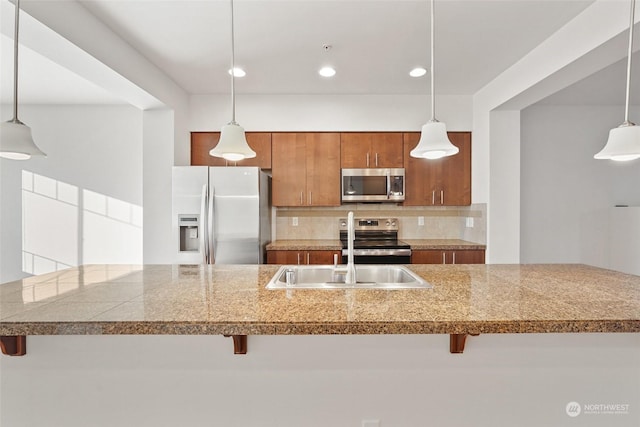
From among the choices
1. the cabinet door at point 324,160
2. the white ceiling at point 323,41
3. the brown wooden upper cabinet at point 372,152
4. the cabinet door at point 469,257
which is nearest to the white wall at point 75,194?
the white ceiling at point 323,41

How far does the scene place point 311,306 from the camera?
4.07 feet

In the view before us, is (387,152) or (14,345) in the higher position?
(387,152)

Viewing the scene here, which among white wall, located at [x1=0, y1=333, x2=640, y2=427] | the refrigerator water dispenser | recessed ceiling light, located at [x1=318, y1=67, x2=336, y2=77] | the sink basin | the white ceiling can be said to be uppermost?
the white ceiling

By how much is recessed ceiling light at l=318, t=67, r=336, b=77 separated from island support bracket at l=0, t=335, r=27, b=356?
283 cm

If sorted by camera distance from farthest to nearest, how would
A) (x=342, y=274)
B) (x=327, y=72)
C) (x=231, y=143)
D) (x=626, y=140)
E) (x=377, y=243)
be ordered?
1. (x=377, y=243)
2. (x=327, y=72)
3. (x=342, y=274)
4. (x=231, y=143)
5. (x=626, y=140)

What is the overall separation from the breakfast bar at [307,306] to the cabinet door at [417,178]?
6.69ft

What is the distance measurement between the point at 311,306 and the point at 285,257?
2.28 metres

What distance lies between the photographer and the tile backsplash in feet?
13.3

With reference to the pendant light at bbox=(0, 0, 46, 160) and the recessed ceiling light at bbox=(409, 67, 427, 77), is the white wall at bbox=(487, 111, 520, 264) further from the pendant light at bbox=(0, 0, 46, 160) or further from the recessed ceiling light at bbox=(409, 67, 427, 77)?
the pendant light at bbox=(0, 0, 46, 160)

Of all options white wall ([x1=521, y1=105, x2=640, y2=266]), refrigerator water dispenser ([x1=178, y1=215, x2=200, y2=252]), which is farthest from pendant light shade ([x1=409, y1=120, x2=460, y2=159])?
white wall ([x1=521, y1=105, x2=640, y2=266])

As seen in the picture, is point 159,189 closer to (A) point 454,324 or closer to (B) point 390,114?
(B) point 390,114

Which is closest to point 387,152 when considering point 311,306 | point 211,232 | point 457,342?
point 211,232

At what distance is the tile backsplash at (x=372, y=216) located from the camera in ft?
13.3

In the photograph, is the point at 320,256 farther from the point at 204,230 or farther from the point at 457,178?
the point at 457,178
